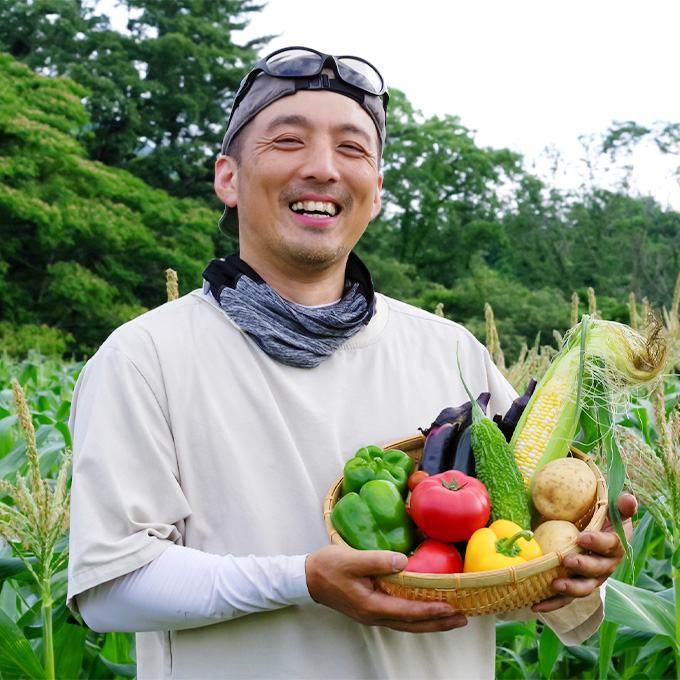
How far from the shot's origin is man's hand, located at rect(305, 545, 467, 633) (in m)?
1.60

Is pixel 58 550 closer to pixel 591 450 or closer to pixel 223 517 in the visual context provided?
pixel 223 517

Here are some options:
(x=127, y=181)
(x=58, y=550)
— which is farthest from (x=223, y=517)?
(x=127, y=181)

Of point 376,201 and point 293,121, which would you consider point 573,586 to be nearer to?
point 376,201

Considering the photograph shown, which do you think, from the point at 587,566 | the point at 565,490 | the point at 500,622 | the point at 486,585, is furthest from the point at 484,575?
the point at 500,622

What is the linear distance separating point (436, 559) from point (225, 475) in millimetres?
536

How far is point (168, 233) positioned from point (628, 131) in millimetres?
25298

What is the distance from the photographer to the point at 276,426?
1945mm

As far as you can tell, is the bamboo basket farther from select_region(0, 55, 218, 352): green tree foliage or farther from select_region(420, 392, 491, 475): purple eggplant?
select_region(0, 55, 218, 352): green tree foliage

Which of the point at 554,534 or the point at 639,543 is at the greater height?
the point at 554,534

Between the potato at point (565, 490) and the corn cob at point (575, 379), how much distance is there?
11 cm

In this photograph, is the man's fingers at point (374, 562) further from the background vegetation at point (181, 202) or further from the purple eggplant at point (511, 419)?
the background vegetation at point (181, 202)

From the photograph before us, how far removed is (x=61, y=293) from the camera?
22234mm

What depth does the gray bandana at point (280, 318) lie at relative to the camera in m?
2.03

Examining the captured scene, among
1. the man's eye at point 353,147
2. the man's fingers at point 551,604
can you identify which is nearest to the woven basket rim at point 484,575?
the man's fingers at point 551,604
